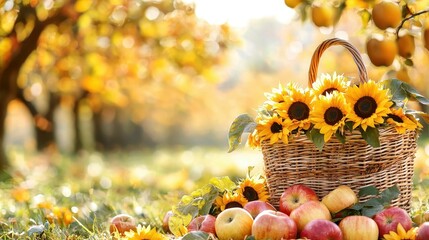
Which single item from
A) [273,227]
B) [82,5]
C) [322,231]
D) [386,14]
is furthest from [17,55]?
[322,231]

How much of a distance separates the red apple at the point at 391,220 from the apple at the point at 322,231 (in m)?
0.23

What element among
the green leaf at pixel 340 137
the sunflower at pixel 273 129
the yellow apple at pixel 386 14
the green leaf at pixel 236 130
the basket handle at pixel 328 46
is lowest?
the green leaf at pixel 236 130

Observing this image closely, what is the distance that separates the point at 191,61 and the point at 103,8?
2752 millimetres

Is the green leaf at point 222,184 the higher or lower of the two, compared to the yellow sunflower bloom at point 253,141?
lower

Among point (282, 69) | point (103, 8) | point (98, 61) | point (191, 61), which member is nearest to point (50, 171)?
point (98, 61)

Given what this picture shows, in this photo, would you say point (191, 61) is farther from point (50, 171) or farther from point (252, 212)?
point (252, 212)

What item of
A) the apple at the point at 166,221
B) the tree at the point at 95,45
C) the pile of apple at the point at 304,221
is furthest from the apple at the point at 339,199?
the tree at the point at 95,45

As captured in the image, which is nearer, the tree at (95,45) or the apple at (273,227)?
the apple at (273,227)

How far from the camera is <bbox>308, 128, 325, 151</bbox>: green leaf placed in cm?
348

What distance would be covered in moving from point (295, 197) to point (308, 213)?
0.26m

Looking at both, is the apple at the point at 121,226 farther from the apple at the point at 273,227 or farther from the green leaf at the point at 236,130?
the apple at the point at 273,227

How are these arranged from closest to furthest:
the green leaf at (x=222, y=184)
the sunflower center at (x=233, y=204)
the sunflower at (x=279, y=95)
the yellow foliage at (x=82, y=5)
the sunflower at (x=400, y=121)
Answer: the sunflower at (x=400, y=121) < the sunflower at (x=279, y=95) < the sunflower center at (x=233, y=204) < the green leaf at (x=222, y=184) < the yellow foliage at (x=82, y=5)

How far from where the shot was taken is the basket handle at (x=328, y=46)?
12.3 feet

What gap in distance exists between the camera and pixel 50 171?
1235cm
